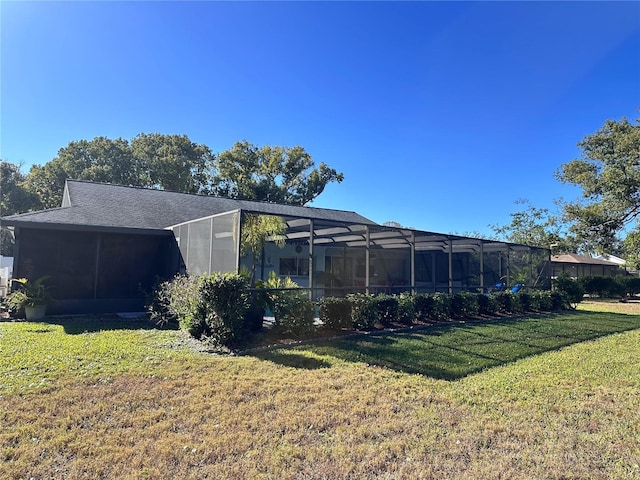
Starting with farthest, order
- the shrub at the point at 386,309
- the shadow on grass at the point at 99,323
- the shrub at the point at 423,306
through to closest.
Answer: the shrub at the point at 423,306 < the shrub at the point at 386,309 < the shadow on grass at the point at 99,323

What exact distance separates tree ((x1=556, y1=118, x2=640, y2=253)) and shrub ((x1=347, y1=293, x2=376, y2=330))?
50.9ft

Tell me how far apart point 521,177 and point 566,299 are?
40.6 feet

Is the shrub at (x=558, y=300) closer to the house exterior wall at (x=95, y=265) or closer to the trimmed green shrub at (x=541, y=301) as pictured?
the trimmed green shrub at (x=541, y=301)

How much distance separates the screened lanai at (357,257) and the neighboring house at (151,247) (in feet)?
0.14

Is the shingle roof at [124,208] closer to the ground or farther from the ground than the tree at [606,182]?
closer to the ground

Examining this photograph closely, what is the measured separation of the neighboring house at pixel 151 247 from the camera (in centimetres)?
905

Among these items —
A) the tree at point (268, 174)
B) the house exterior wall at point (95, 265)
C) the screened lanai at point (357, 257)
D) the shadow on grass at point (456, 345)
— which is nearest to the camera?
the shadow on grass at point (456, 345)

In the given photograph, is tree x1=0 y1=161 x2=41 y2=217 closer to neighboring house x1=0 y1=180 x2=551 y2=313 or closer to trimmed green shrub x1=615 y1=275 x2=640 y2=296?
neighboring house x1=0 y1=180 x2=551 y2=313

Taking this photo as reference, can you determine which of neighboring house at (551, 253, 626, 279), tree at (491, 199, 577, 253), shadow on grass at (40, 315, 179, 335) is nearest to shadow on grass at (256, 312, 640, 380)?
shadow on grass at (40, 315, 179, 335)

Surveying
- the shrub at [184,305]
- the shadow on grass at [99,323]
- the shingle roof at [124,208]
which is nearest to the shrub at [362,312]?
the shingle roof at [124,208]

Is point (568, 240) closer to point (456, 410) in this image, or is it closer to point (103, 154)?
point (456, 410)

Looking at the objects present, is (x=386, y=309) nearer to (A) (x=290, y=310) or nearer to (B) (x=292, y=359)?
(A) (x=290, y=310)

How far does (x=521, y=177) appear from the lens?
24.0 meters

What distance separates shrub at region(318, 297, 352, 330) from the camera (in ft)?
26.0
